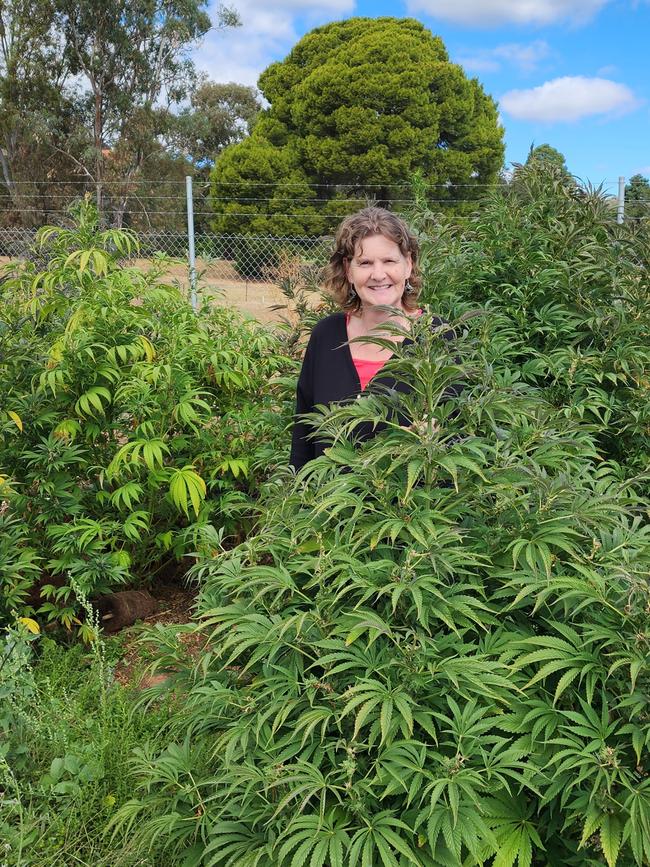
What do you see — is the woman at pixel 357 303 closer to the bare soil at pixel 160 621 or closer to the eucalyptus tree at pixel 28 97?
the bare soil at pixel 160 621

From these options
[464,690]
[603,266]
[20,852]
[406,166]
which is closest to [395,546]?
[464,690]

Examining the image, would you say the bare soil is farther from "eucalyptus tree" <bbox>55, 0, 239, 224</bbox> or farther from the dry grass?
"eucalyptus tree" <bbox>55, 0, 239, 224</bbox>

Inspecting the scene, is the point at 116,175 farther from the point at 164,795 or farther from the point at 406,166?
the point at 164,795

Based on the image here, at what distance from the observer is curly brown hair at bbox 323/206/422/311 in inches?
101

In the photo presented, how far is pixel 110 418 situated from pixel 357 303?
1417 mm

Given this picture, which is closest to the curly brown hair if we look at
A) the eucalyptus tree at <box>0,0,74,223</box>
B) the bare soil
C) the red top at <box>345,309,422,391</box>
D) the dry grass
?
the red top at <box>345,309,422,391</box>

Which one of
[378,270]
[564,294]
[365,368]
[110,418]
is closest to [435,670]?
[365,368]

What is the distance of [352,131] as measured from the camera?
19250 mm

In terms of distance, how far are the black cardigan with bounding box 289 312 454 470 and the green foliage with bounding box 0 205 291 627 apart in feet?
1.90

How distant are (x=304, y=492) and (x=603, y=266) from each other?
2050 mm

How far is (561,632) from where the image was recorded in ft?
5.23

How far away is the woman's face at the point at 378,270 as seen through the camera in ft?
8.29

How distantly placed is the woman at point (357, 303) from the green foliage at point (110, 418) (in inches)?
28.4

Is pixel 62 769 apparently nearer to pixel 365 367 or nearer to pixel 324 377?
pixel 324 377
